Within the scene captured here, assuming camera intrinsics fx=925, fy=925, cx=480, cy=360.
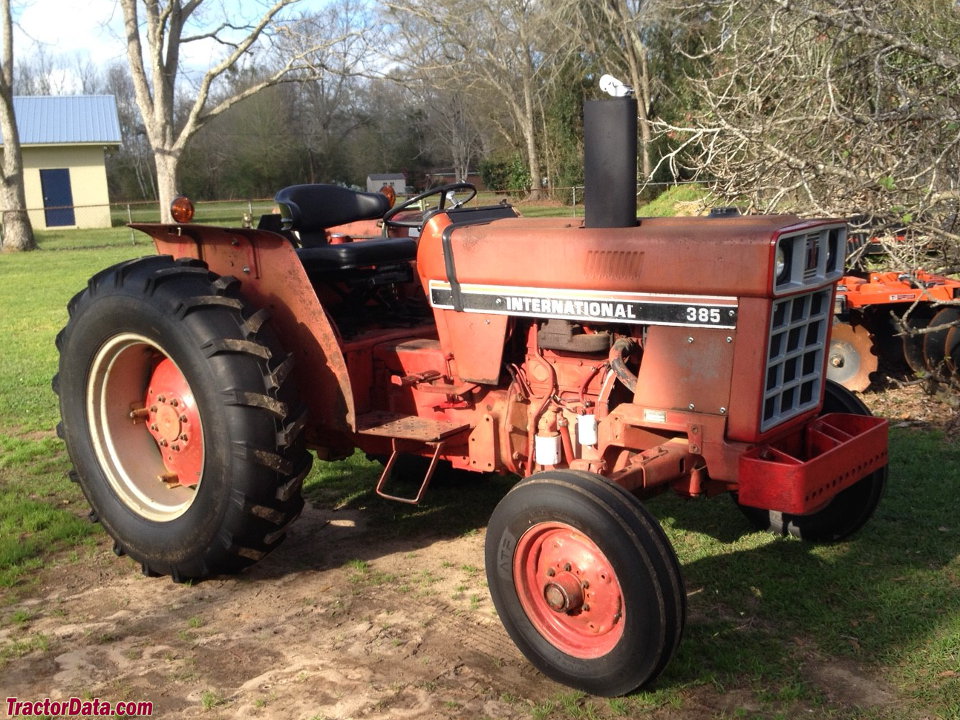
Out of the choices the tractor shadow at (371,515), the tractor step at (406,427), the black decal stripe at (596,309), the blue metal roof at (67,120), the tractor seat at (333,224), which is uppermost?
the blue metal roof at (67,120)

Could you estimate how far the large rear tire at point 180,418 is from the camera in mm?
3594

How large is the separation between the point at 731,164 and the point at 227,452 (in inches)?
174

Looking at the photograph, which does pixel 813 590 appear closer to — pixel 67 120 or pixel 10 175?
pixel 10 175

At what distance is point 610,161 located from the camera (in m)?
3.46

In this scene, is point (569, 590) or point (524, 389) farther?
point (524, 389)

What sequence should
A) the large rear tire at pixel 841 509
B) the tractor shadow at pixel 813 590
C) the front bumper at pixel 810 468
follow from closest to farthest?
the front bumper at pixel 810 468 → the tractor shadow at pixel 813 590 → the large rear tire at pixel 841 509

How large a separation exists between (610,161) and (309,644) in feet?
6.90

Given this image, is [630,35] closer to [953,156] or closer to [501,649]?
[953,156]

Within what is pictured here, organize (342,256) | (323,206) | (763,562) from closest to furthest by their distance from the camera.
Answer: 1. (763,562)
2. (342,256)
3. (323,206)

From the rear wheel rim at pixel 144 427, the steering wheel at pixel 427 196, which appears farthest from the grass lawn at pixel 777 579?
the steering wheel at pixel 427 196

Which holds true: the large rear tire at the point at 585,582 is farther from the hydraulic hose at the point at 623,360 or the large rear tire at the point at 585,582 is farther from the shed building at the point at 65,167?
the shed building at the point at 65,167

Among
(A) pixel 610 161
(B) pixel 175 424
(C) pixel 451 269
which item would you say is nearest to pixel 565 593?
(C) pixel 451 269

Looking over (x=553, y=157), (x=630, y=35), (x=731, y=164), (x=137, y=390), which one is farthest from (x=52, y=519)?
(x=553, y=157)

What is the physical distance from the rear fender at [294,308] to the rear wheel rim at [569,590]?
1.07 meters
